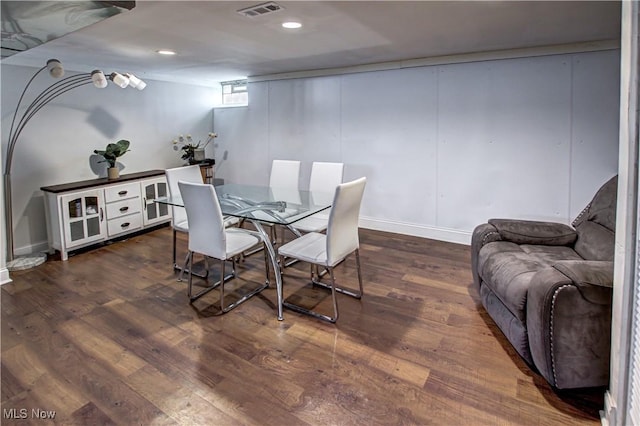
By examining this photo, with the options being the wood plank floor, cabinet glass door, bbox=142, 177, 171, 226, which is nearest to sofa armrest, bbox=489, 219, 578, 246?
the wood plank floor

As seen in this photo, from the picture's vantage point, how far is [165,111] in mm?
5543

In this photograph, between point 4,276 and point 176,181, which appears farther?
point 176,181

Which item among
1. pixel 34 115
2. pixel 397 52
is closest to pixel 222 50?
pixel 397 52

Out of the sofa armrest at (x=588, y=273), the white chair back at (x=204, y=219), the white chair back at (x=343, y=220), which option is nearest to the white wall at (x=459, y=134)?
the white chair back at (x=343, y=220)

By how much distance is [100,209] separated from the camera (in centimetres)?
430

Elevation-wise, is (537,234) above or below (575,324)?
above

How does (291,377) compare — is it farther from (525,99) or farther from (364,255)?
(525,99)

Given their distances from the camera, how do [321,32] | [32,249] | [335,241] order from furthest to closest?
1. [32,249]
2. [321,32]
3. [335,241]

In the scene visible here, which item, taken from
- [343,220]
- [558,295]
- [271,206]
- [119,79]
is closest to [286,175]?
[271,206]

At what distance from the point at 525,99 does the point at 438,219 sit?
60.2 inches

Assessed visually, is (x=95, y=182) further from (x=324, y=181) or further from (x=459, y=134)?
(x=459, y=134)

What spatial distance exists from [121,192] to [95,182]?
11.4 inches

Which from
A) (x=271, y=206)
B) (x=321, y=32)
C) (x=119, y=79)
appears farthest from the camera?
(x=119, y=79)

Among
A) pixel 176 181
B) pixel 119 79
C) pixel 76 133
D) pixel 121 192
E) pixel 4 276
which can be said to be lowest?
pixel 4 276
